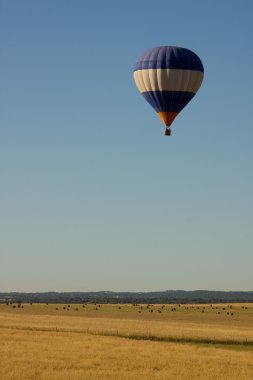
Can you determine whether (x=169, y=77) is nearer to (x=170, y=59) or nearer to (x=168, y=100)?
(x=170, y=59)

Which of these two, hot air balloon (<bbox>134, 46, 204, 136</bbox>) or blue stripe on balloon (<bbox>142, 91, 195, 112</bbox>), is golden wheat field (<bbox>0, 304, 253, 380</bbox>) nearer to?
hot air balloon (<bbox>134, 46, 204, 136</bbox>)

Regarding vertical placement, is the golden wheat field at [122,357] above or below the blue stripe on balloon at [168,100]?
below

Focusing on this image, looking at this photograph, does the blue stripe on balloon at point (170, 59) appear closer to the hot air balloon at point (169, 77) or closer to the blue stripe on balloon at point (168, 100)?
the hot air balloon at point (169, 77)

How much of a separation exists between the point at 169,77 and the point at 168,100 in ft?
5.67

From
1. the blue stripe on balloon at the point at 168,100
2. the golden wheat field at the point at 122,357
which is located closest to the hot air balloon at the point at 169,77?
the blue stripe on balloon at the point at 168,100

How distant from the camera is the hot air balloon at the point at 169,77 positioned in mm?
63781

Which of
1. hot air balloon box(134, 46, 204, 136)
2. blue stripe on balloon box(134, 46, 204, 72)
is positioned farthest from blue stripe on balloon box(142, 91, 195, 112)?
blue stripe on balloon box(134, 46, 204, 72)

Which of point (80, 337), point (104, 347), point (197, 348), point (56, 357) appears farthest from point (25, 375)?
point (80, 337)

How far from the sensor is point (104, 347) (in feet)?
166

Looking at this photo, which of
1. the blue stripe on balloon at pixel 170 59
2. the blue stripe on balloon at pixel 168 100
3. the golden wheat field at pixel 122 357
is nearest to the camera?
the golden wheat field at pixel 122 357

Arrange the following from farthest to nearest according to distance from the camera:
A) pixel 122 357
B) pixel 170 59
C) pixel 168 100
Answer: pixel 168 100 < pixel 170 59 < pixel 122 357

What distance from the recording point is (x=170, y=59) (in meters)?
63.8

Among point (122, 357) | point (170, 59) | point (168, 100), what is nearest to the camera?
point (122, 357)

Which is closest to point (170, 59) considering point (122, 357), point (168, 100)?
Result: point (168, 100)
